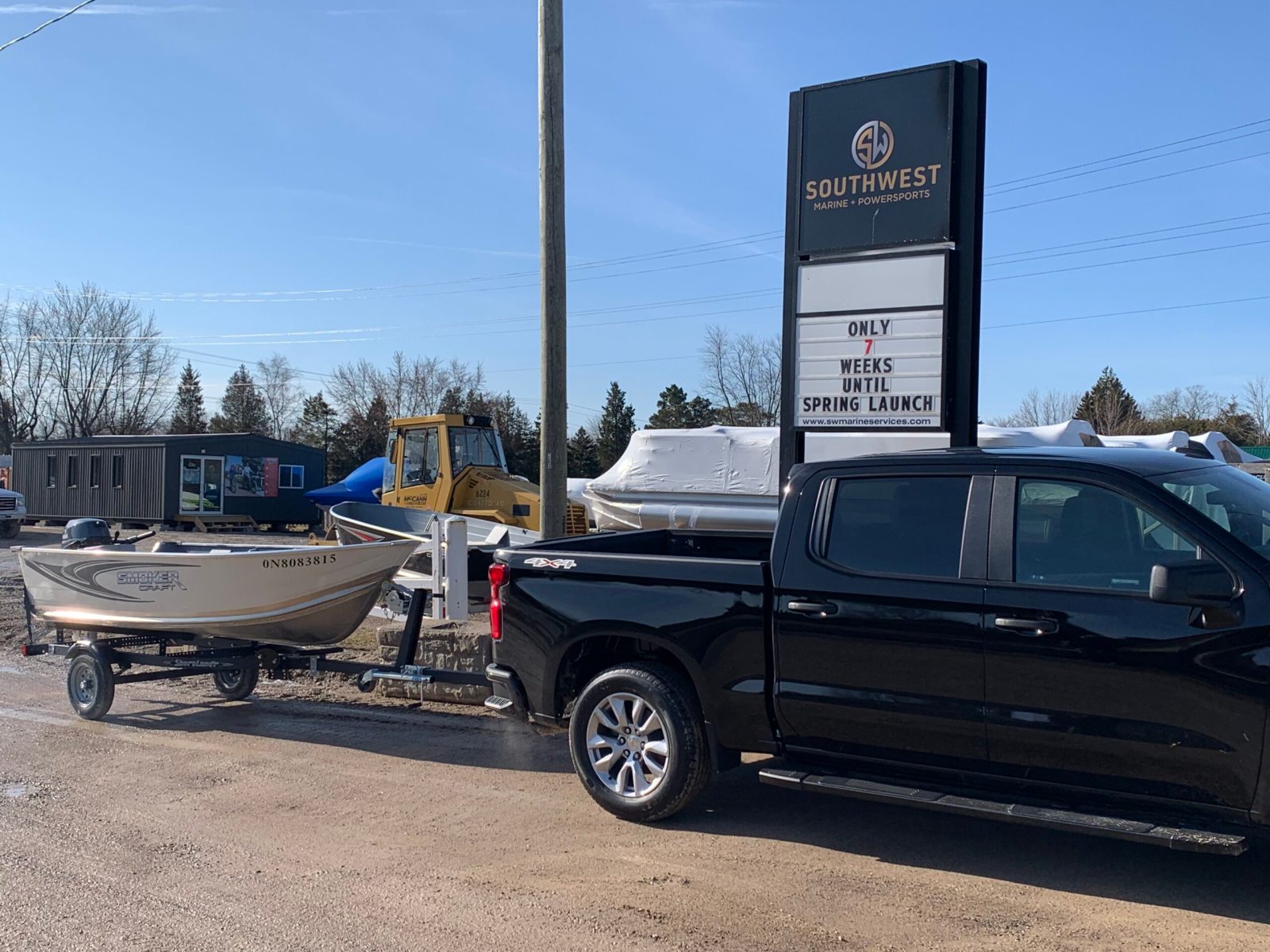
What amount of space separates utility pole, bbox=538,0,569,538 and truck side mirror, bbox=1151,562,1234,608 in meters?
6.36

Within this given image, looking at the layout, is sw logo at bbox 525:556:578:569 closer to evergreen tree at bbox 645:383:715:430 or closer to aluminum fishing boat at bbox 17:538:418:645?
aluminum fishing boat at bbox 17:538:418:645

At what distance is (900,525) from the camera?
5480mm

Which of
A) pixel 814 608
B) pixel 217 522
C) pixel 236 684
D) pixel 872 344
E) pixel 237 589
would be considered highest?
pixel 872 344

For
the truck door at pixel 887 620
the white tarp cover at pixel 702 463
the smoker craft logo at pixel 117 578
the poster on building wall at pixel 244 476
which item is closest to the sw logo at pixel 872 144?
the truck door at pixel 887 620

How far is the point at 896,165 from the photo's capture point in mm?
8875

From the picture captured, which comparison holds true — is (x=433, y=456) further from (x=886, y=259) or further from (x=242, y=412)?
(x=242, y=412)

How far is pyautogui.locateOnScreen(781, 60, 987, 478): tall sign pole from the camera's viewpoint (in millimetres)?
8586

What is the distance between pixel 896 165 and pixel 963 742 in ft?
17.7

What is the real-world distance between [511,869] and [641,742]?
107 cm

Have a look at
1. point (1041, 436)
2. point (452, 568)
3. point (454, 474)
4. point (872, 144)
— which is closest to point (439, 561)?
point (452, 568)

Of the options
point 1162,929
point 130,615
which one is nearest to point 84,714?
point 130,615

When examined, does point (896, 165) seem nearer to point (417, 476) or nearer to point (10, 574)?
point (417, 476)

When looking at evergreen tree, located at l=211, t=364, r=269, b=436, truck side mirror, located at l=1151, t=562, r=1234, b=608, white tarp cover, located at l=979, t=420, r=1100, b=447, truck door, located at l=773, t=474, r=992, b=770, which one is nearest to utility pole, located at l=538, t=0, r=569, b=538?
truck door, located at l=773, t=474, r=992, b=770

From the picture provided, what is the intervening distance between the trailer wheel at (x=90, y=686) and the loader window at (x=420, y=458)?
11.9 m
